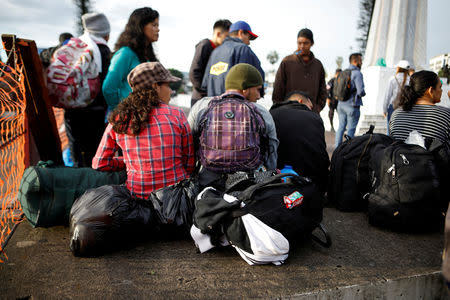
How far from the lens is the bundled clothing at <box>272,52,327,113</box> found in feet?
15.1

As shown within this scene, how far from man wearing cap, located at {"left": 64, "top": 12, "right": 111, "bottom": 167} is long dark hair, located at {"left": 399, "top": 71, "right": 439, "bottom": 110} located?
3.21 m

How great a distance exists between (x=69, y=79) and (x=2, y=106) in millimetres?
591

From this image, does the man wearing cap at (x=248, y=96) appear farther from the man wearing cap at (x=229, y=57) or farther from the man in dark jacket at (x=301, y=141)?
the man wearing cap at (x=229, y=57)

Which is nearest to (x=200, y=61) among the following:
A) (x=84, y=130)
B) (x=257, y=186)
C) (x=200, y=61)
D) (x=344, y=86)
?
(x=200, y=61)

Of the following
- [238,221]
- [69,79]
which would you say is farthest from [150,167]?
[69,79]

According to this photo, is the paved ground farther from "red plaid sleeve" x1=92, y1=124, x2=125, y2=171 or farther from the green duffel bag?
"red plaid sleeve" x1=92, y1=124, x2=125, y2=171

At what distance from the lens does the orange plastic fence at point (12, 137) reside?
8.12 feet

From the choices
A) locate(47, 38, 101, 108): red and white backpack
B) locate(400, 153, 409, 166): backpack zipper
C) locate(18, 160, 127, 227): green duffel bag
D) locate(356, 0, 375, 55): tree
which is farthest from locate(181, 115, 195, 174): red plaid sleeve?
locate(356, 0, 375, 55): tree

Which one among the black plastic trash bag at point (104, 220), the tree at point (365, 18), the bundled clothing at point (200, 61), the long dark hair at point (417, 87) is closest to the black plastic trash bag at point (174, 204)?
the black plastic trash bag at point (104, 220)

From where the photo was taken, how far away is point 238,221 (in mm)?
1935

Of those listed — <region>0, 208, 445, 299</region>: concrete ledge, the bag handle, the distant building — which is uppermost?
the distant building

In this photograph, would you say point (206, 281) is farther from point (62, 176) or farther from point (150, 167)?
point (62, 176)

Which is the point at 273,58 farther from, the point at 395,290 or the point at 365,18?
the point at 395,290

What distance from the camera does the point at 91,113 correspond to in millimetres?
3258
